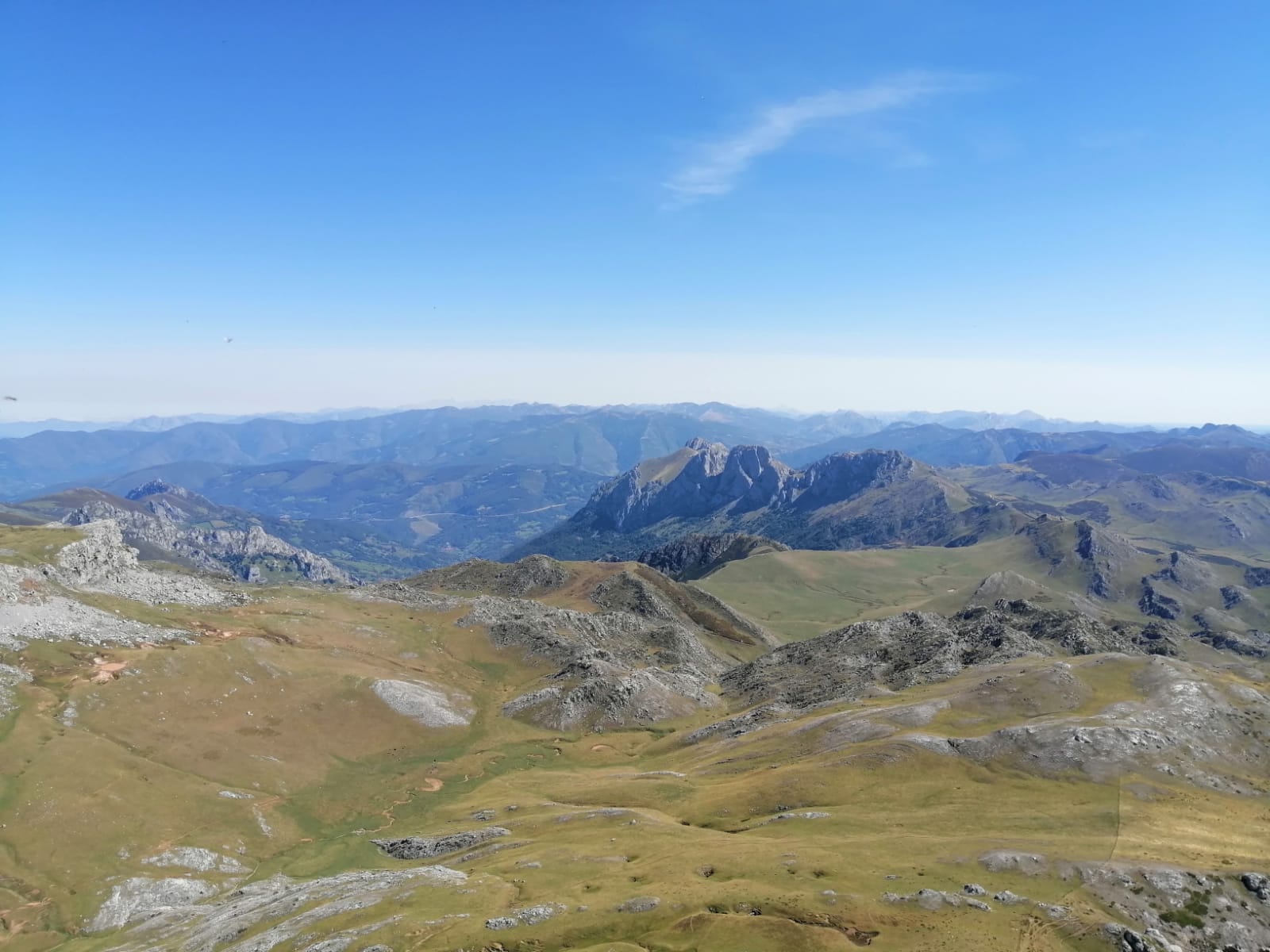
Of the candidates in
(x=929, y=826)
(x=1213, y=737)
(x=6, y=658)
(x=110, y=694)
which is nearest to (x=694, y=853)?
(x=929, y=826)

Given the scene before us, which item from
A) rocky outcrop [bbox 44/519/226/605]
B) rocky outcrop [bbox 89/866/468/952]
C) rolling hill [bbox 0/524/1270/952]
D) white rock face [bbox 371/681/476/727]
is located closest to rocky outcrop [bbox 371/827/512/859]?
rolling hill [bbox 0/524/1270/952]

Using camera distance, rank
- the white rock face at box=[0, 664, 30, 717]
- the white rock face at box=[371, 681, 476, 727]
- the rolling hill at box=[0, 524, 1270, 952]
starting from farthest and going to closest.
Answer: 1. the white rock face at box=[371, 681, 476, 727]
2. the white rock face at box=[0, 664, 30, 717]
3. the rolling hill at box=[0, 524, 1270, 952]

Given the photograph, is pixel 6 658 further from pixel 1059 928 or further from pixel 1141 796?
pixel 1141 796

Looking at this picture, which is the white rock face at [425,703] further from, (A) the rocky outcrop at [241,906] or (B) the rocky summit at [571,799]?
(A) the rocky outcrop at [241,906]

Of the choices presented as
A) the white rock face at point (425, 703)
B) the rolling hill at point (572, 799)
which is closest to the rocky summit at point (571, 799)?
the rolling hill at point (572, 799)

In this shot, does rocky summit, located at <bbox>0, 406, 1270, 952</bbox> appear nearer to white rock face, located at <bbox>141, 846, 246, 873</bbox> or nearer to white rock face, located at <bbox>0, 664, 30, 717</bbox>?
white rock face, located at <bbox>141, 846, 246, 873</bbox>

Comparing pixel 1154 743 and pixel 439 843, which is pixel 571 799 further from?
pixel 1154 743
